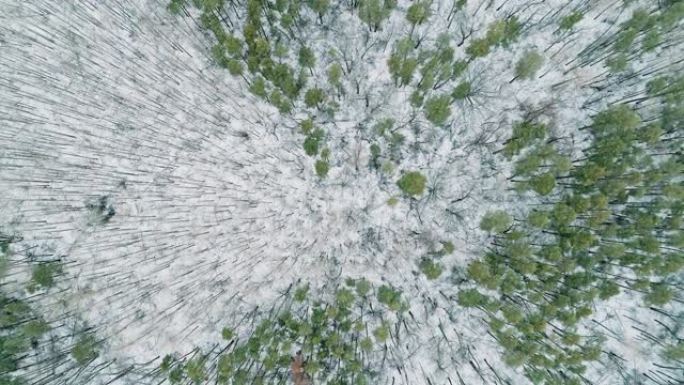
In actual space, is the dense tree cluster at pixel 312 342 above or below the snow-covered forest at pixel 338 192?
below

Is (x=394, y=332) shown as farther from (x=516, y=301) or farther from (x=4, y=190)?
(x=4, y=190)

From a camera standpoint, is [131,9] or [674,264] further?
[131,9]

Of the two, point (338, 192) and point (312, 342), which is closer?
point (312, 342)

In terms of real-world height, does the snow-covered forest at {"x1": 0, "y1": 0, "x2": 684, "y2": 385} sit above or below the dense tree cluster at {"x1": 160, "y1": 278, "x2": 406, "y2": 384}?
above

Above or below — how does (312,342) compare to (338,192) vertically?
below

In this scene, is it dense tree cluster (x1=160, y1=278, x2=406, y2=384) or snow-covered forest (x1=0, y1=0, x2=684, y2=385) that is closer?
snow-covered forest (x1=0, y1=0, x2=684, y2=385)

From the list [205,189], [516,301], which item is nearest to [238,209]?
[205,189]

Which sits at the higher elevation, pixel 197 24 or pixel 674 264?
pixel 197 24

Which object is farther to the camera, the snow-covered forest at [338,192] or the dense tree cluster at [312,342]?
the dense tree cluster at [312,342]
